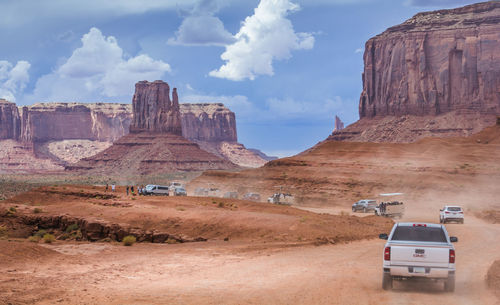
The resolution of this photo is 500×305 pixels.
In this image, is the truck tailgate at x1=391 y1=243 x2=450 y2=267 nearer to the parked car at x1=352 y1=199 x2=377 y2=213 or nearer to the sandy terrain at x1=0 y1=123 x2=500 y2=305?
the sandy terrain at x1=0 y1=123 x2=500 y2=305

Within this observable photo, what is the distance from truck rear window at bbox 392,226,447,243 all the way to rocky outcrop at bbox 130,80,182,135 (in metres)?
172

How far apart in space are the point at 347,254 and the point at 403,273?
Result: 29.2 ft

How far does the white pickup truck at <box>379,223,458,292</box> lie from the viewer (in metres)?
15.8

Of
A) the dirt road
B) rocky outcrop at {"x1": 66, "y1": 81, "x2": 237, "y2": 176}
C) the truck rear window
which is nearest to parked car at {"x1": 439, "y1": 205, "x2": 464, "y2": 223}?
the dirt road

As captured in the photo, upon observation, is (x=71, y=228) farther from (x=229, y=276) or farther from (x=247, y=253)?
(x=229, y=276)

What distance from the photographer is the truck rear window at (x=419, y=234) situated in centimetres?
1631

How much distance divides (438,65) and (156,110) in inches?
3462

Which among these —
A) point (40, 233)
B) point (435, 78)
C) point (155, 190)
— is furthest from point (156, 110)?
point (40, 233)

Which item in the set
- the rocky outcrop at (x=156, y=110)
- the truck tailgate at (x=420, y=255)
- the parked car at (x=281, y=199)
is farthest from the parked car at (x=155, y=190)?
the rocky outcrop at (x=156, y=110)

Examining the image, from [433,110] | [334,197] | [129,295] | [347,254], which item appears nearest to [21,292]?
[129,295]

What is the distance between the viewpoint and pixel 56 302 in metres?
15.9

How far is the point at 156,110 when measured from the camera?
190375mm

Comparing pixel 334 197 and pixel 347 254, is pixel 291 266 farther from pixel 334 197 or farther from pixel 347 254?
pixel 334 197

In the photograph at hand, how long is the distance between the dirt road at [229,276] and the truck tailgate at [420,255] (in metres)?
0.77
